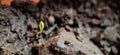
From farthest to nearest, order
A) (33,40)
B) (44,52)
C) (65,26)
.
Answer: (65,26) → (33,40) → (44,52)

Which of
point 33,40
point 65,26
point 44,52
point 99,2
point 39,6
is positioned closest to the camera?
point 44,52

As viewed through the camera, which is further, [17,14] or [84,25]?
[84,25]

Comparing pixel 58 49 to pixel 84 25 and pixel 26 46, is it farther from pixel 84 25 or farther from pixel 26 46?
pixel 84 25

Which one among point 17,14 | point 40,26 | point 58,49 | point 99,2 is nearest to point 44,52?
point 58,49

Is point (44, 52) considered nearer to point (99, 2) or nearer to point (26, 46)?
point (26, 46)

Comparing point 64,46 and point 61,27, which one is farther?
point 61,27

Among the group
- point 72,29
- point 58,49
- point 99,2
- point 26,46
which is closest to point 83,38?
point 72,29

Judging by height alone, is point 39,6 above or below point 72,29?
above
